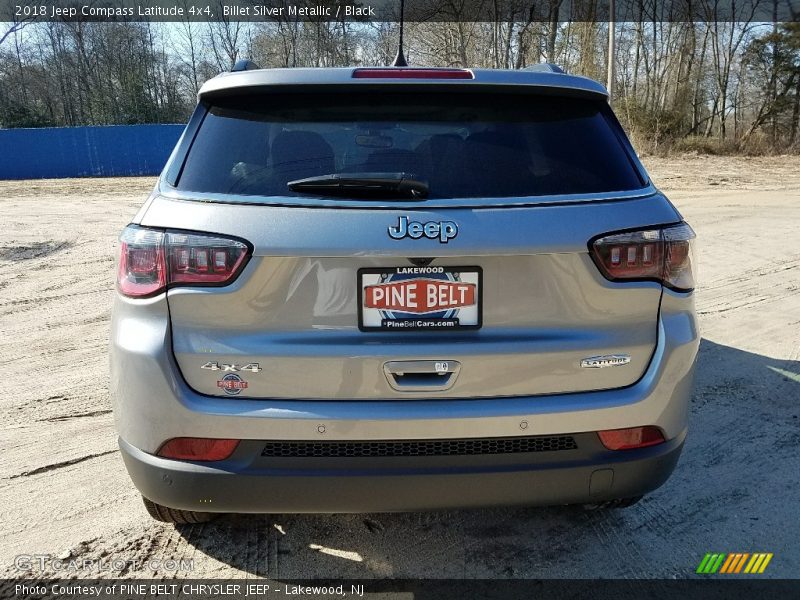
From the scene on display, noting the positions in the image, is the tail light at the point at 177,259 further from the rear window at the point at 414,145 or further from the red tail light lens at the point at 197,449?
the red tail light lens at the point at 197,449

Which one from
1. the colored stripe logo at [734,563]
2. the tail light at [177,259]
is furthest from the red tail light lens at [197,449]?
the colored stripe logo at [734,563]

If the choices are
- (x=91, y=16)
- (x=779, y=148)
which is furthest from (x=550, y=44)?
(x=91, y=16)

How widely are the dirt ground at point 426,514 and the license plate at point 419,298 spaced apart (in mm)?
1115

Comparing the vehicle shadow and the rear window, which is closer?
the rear window

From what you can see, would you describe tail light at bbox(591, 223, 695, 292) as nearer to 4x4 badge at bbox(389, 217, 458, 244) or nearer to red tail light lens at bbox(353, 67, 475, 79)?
4x4 badge at bbox(389, 217, 458, 244)

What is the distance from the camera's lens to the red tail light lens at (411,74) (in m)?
2.26

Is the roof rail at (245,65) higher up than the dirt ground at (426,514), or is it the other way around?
the roof rail at (245,65)

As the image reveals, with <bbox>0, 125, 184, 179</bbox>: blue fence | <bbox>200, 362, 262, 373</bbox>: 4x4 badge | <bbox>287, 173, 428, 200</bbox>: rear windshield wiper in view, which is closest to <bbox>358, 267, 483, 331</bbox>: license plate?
<bbox>287, 173, 428, 200</bbox>: rear windshield wiper

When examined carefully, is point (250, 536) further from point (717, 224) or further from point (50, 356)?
point (717, 224)

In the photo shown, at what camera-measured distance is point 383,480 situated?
2059 mm

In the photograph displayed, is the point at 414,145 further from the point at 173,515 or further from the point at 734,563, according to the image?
the point at 734,563

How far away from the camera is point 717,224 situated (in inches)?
437

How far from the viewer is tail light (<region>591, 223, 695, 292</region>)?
2.09 metres

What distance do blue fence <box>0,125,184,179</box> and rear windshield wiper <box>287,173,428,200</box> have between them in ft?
103
